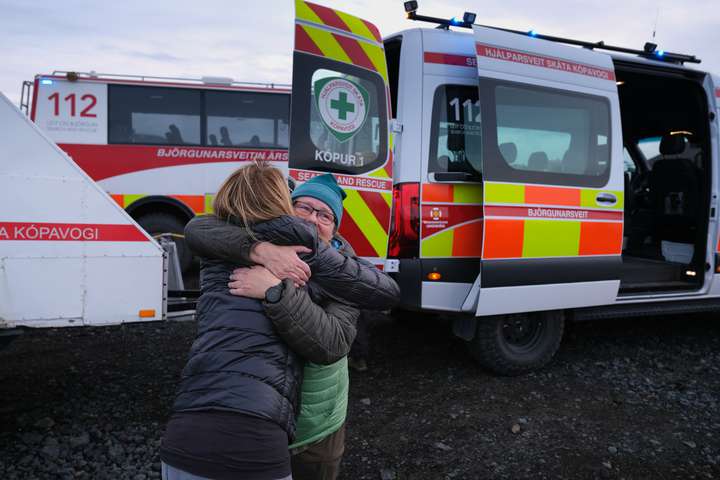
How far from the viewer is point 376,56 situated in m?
3.63

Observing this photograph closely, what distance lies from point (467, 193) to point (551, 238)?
674 mm

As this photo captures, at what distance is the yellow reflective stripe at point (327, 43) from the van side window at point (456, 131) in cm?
69

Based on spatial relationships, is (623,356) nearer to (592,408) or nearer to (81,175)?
(592,408)

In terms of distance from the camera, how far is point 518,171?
3.66m

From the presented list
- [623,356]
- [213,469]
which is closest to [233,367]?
[213,469]

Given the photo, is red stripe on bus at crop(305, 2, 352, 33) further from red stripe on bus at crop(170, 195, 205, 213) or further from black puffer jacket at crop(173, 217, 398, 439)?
red stripe on bus at crop(170, 195, 205, 213)

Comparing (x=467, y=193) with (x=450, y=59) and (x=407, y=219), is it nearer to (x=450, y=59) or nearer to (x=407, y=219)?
(x=407, y=219)

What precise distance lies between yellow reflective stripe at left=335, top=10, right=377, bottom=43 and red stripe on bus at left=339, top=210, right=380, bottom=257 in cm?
119

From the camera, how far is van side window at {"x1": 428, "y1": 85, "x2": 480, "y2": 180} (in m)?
3.67

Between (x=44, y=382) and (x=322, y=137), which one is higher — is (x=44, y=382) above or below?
below

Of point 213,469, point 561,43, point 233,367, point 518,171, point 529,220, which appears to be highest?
point 561,43

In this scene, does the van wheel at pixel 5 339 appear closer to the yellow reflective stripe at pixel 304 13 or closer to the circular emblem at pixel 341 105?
the circular emblem at pixel 341 105

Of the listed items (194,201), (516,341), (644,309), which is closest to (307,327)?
(516,341)

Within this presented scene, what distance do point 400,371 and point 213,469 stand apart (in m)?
3.02
